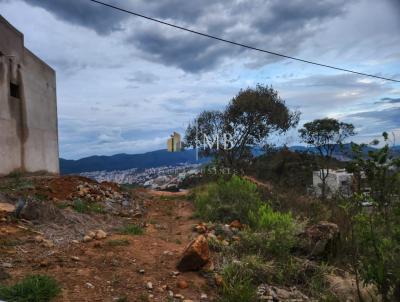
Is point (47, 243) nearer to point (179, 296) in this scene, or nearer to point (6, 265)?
point (6, 265)

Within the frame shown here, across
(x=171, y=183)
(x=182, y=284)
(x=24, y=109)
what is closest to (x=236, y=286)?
(x=182, y=284)

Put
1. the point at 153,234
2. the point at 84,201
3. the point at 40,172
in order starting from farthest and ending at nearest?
the point at 40,172 → the point at 84,201 → the point at 153,234

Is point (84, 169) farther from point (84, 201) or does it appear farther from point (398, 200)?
point (398, 200)

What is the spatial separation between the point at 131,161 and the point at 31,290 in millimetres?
28265

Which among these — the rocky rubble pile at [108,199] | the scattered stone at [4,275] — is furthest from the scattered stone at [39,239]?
the rocky rubble pile at [108,199]

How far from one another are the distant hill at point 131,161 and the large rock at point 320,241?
60.2 ft

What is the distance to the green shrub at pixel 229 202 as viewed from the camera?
7160 millimetres

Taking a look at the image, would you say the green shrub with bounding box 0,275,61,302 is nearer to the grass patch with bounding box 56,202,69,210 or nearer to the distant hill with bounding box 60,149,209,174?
the grass patch with bounding box 56,202,69,210

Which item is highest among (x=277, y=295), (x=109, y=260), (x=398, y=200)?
(x=398, y=200)

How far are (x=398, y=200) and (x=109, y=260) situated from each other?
3.01m

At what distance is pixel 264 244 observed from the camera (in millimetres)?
4949

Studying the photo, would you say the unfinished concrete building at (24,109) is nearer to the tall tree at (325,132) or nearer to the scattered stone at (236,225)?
the scattered stone at (236,225)

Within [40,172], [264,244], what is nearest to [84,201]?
[40,172]

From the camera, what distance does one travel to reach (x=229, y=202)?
7.62m
